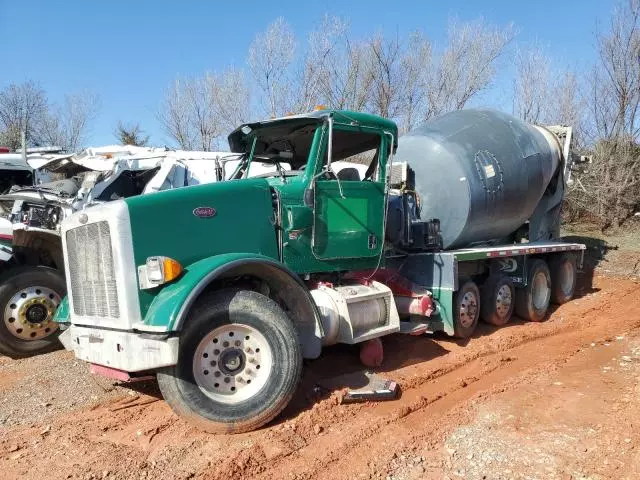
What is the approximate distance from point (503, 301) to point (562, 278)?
2.30 m

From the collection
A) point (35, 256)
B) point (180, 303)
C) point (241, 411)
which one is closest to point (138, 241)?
point (180, 303)

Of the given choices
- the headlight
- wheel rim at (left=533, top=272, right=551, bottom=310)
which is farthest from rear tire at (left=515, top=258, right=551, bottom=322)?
the headlight

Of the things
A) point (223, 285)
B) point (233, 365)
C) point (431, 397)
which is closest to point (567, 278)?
point (431, 397)

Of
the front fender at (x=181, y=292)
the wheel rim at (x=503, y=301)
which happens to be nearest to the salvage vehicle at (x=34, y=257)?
the front fender at (x=181, y=292)

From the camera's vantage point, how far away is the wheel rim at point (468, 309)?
7.05m

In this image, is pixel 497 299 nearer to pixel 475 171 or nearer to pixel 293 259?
pixel 475 171

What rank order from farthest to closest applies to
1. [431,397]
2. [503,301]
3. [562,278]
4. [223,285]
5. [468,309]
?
[562,278] < [503,301] < [468,309] < [431,397] < [223,285]

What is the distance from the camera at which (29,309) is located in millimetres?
6691

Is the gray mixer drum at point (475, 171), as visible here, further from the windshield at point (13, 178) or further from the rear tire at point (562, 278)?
the windshield at point (13, 178)

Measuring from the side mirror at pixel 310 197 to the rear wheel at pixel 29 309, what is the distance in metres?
3.56

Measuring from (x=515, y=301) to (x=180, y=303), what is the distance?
19.8 ft

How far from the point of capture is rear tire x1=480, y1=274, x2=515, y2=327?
772cm

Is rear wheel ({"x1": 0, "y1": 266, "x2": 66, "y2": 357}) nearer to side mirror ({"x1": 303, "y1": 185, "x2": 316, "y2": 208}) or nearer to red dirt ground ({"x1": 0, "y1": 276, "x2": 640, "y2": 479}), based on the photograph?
red dirt ground ({"x1": 0, "y1": 276, "x2": 640, "y2": 479})

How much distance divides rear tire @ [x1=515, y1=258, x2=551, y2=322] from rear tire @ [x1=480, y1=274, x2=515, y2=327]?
395mm
